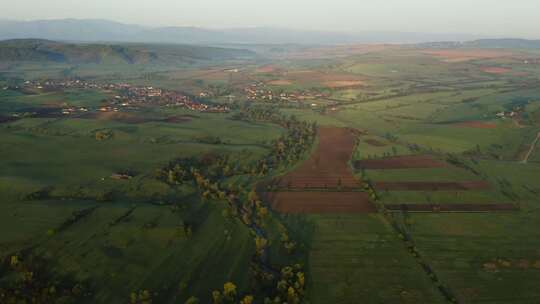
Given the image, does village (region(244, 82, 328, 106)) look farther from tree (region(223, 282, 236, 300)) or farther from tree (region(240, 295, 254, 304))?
tree (region(240, 295, 254, 304))

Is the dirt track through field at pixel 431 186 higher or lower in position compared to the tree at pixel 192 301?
higher

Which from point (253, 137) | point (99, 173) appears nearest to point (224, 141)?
point (253, 137)

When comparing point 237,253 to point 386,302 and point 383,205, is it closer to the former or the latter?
point 386,302

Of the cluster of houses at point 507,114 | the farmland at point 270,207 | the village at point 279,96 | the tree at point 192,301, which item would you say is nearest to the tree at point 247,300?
the farmland at point 270,207

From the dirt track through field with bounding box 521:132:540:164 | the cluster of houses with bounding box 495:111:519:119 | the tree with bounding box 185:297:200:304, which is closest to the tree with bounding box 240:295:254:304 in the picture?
the tree with bounding box 185:297:200:304

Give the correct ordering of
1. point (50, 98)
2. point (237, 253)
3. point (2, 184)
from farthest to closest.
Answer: point (50, 98), point (2, 184), point (237, 253)

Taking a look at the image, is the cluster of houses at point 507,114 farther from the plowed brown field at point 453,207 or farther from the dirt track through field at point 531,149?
the plowed brown field at point 453,207
